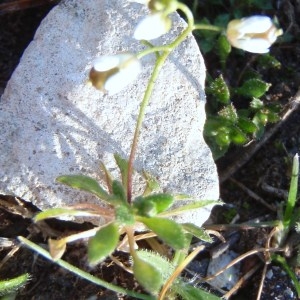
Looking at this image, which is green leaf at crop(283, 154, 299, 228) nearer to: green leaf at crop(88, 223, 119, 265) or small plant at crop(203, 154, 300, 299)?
small plant at crop(203, 154, 300, 299)

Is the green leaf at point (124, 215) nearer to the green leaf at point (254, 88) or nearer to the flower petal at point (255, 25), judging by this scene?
the flower petal at point (255, 25)

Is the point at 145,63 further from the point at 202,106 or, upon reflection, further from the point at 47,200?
the point at 47,200

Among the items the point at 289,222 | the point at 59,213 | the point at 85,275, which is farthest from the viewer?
the point at 289,222

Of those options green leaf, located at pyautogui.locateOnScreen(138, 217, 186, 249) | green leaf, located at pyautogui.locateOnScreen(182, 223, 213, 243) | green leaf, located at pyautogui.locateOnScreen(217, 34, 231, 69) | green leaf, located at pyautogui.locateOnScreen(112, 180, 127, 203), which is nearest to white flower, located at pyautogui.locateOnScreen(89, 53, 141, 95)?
green leaf, located at pyautogui.locateOnScreen(112, 180, 127, 203)

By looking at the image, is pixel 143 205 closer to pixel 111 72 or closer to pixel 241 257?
pixel 111 72

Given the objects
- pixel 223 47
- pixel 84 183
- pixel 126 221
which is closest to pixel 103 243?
pixel 126 221

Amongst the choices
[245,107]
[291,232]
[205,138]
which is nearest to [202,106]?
[205,138]

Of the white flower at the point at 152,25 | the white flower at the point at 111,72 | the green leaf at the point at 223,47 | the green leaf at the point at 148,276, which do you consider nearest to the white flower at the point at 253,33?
the white flower at the point at 152,25
